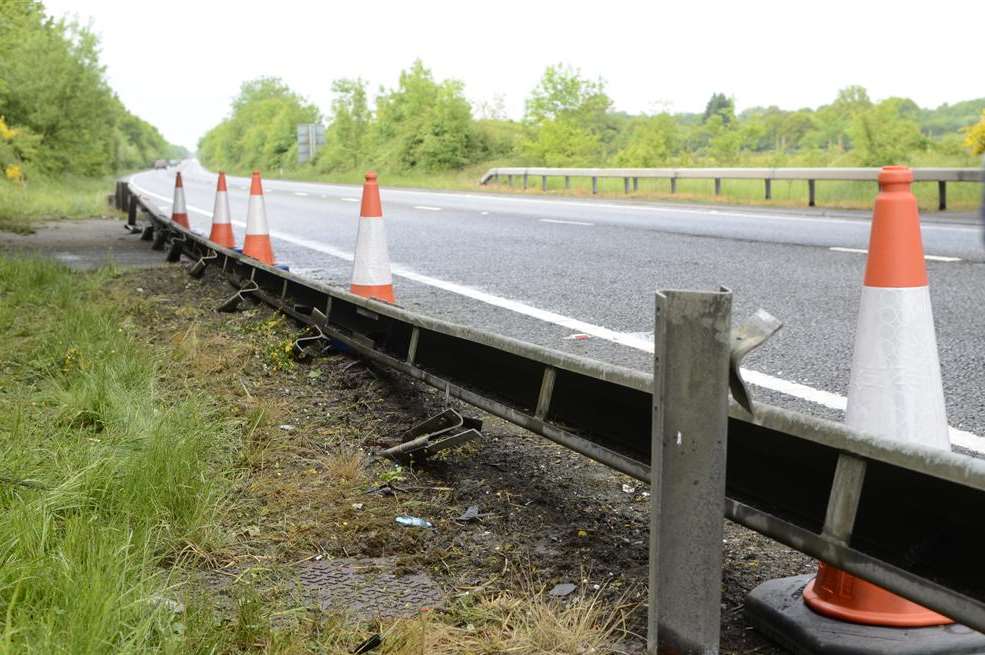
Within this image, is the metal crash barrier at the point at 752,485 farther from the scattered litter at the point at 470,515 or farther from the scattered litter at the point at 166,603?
the scattered litter at the point at 166,603

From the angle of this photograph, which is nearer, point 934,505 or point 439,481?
point 934,505

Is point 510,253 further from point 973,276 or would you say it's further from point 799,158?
point 799,158

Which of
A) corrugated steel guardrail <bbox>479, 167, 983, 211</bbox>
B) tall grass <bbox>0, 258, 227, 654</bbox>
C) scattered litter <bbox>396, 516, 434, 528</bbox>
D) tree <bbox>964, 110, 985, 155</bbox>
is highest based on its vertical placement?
tree <bbox>964, 110, 985, 155</bbox>

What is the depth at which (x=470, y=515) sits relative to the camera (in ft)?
9.95

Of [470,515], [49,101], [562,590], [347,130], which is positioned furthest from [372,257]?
[347,130]

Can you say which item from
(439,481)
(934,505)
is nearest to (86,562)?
(439,481)

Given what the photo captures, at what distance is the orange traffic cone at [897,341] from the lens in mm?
2396

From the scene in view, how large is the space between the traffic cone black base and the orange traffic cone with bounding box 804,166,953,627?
432 millimetres

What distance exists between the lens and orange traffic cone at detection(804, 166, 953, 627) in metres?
2.40

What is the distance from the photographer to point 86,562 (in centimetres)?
228

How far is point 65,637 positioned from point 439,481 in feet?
5.13

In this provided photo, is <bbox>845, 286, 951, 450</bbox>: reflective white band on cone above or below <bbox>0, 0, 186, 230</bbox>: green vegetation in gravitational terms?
below

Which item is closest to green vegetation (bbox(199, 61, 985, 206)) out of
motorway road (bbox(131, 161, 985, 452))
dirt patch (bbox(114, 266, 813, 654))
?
motorway road (bbox(131, 161, 985, 452))

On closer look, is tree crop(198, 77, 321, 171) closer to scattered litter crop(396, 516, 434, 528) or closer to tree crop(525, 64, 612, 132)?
tree crop(525, 64, 612, 132)
